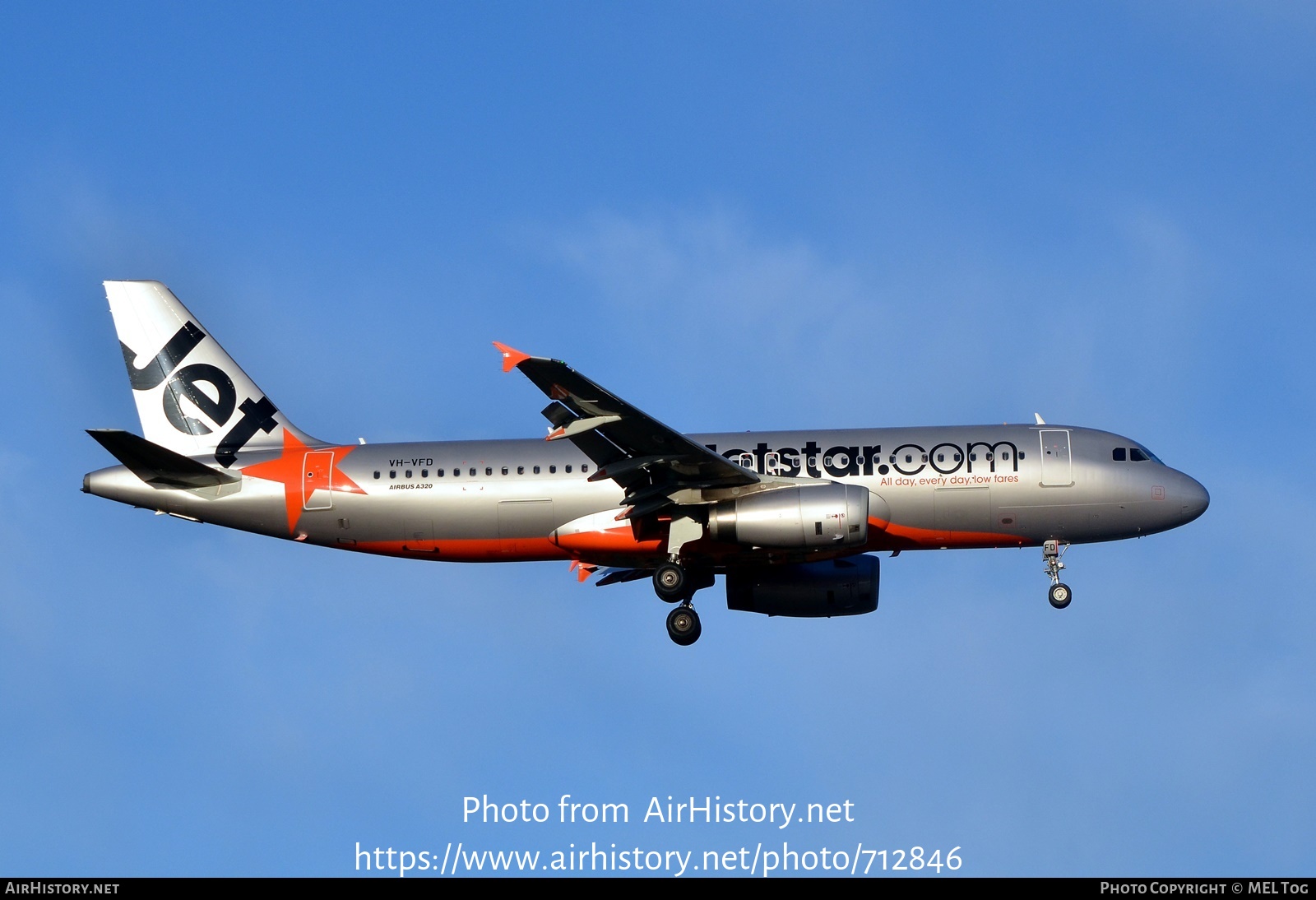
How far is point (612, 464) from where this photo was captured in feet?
129

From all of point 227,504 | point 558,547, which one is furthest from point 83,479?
point 558,547

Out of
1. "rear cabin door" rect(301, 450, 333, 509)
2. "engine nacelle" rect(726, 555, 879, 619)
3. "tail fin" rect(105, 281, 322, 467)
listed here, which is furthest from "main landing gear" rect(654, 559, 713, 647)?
"tail fin" rect(105, 281, 322, 467)

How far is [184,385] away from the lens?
152ft

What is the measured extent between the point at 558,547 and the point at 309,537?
22.7 ft

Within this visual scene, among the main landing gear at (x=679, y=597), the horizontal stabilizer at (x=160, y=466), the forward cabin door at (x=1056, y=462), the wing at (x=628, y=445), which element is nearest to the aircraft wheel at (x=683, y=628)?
the main landing gear at (x=679, y=597)

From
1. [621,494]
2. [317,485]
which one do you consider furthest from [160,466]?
[621,494]

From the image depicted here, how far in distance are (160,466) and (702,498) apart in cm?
1438

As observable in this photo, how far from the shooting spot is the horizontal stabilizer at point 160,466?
40625 millimetres

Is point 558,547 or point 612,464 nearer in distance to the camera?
point 612,464

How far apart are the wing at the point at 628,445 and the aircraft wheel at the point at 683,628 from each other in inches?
116

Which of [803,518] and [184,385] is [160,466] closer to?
[184,385]
